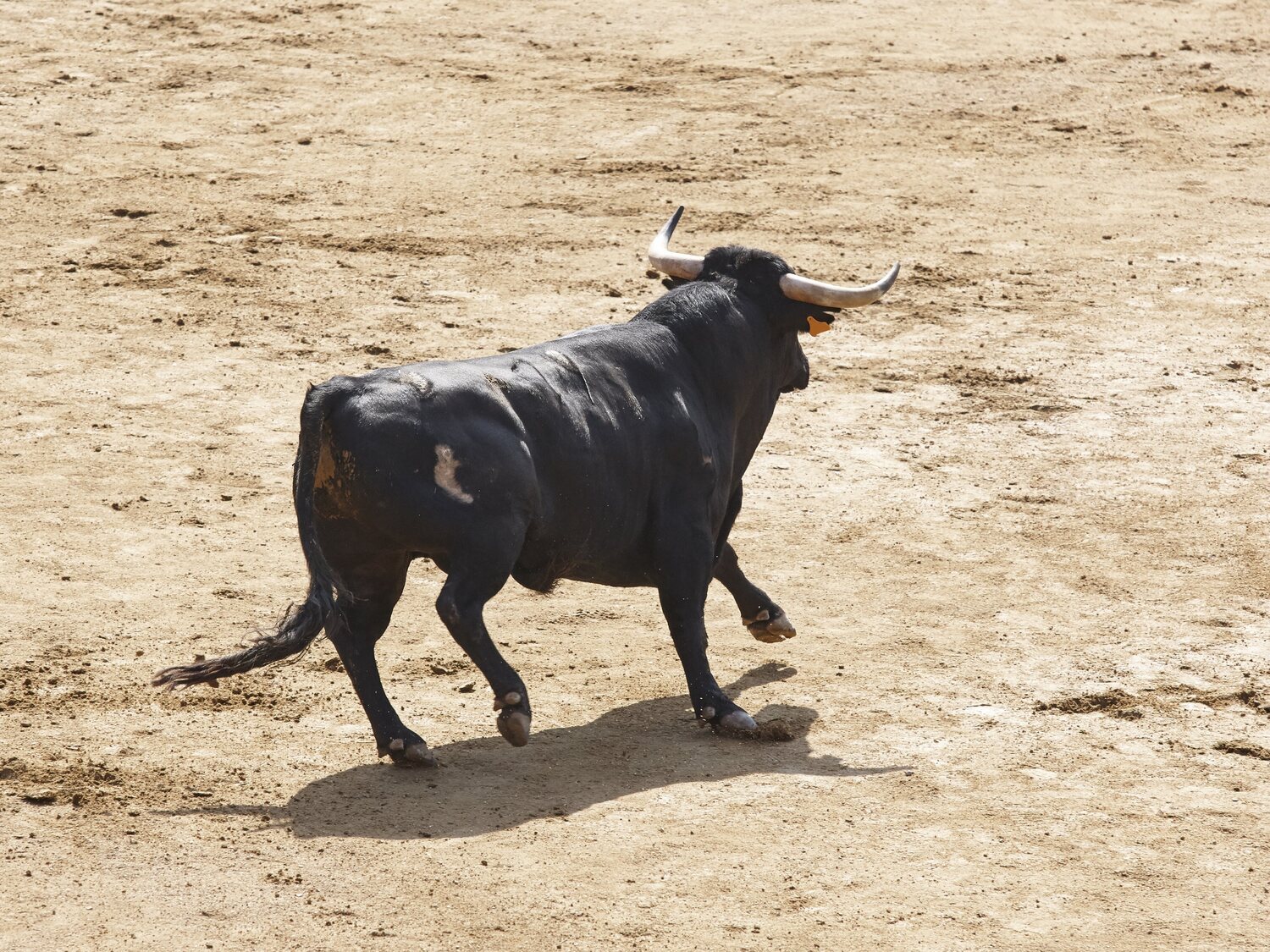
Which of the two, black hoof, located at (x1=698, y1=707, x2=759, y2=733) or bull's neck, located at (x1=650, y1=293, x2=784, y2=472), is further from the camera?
bull's neck, located at (x1=650, y1=293, x2=784, y2=472)

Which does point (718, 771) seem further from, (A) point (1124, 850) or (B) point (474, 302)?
(B) point (474, 302)

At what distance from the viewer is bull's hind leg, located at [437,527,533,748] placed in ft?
24.3

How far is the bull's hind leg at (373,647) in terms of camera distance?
772 cm

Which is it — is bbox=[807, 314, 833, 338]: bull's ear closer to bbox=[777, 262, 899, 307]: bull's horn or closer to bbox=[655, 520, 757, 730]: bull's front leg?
bbox=[777, 262, 899, 307]: bull's horn

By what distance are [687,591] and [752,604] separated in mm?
879

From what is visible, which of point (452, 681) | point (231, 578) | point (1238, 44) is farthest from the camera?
point (1238, 44)

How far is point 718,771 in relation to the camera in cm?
788

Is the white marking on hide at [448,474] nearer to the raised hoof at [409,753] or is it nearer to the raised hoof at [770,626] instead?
the raised hoof at [409,753]

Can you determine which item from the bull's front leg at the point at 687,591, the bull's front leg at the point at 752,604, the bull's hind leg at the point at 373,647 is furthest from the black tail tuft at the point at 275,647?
the bull's front leg at the point at 752,604

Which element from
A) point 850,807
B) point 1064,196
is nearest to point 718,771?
point 850,807

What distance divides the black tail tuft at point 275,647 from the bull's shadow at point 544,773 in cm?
55

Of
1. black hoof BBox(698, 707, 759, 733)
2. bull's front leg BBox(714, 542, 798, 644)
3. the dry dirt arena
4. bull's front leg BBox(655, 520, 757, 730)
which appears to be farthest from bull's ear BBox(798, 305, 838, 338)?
black hoof BBox(698, 707, 759, 733)

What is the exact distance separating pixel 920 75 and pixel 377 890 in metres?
13.7

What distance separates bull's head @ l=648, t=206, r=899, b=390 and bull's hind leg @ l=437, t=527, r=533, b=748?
243 centimetres
